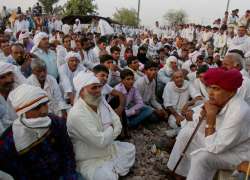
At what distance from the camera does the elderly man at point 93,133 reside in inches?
135

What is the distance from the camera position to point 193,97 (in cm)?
589

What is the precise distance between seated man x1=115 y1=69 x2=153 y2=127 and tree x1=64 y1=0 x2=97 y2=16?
81.0ft

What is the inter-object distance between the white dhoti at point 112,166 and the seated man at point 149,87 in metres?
2.07

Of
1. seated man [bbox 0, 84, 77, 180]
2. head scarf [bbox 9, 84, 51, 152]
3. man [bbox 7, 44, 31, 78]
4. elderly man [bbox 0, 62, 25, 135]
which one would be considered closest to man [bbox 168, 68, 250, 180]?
seated man [bbox 0, 84, 77, 180]

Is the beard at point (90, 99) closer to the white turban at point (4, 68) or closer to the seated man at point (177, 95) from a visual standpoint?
the white turban at point (4, 68)

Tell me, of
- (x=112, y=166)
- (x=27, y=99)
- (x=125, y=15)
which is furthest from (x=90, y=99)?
(x=125, y=15)

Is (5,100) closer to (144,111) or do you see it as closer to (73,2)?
(144,111)

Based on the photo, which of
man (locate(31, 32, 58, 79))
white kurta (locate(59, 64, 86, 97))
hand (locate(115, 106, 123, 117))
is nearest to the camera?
hand (locate(115, 106, 123, 117))

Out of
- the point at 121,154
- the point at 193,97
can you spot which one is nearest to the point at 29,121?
the point at 121,154

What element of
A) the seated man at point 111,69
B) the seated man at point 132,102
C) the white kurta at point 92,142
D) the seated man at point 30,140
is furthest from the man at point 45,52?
the seated man at point 30,140

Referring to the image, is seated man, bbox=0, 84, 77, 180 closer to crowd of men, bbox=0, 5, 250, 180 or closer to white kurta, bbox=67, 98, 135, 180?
crowd of men, bbox=0, 5, 250, 180

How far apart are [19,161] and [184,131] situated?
1.92 meters

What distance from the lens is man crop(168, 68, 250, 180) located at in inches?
118

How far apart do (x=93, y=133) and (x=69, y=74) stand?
8.76 feet
